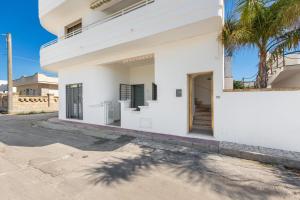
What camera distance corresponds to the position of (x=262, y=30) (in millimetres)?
6062

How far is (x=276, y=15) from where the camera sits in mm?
5750

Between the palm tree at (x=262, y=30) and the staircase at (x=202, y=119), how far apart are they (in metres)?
2.71

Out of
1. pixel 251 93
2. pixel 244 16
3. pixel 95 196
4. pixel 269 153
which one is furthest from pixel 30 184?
pixel 244 16

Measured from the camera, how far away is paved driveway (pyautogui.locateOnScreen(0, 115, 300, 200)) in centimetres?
332

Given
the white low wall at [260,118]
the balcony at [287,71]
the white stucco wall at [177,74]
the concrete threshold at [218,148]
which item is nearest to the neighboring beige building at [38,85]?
the white stucco wall at [177,74]

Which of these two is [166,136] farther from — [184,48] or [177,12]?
[177,12]

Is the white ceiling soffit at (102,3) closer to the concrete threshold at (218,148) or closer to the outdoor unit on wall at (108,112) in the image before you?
the outdoor unit on wall at (108,112)

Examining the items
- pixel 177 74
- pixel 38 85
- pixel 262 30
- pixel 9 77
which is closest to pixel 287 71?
pixel 262 30

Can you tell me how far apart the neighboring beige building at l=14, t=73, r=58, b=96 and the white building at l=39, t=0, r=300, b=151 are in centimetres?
1502

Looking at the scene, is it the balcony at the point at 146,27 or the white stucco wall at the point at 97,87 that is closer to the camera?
the balcony at the point at 146,27

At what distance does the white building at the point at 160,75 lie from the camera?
5.76 metres

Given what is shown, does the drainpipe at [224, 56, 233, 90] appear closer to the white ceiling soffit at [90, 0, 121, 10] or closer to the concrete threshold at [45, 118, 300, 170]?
the concrete threshold at [45, 118, 300, 170]

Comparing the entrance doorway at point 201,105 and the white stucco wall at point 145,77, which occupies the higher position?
the white stucco wall at point 145,77

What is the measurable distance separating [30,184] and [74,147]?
274 centimetres
